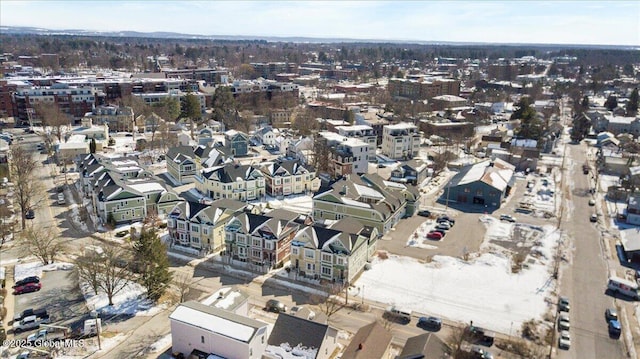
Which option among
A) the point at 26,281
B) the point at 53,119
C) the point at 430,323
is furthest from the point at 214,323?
the point at 53,119

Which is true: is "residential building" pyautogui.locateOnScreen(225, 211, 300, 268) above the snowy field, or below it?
above

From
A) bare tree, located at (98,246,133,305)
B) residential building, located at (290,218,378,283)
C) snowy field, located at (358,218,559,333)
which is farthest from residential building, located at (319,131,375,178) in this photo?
bare tree, located at (98,246,133,305)

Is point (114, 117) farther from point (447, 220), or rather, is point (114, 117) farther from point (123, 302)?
point (447, 220)

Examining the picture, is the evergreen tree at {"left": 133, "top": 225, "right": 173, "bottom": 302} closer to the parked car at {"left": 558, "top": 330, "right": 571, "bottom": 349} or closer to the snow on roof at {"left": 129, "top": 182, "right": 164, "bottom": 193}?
the snow on roof at {"left": 129, "top": 182, "right": 164, "bottom": 193}

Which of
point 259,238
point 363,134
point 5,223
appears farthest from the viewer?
point 363,134

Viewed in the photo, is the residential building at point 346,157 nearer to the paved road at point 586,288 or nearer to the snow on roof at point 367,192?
the snow on roof at point 367,192
